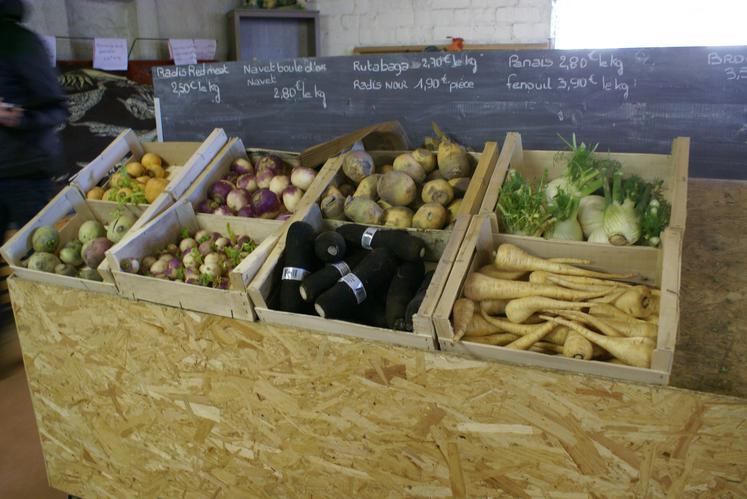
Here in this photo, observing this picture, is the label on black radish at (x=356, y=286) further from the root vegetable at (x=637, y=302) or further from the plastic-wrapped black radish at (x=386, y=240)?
the root vegetable at (x=637, y=302)

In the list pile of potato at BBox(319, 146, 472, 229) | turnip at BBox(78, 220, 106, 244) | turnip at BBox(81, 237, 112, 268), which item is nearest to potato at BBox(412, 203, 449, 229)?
pile of potato at BBox(319, 146, 472, 229)

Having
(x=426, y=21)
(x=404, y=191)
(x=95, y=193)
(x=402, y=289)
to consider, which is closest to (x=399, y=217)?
(x=404, y=191)

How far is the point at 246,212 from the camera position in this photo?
82.7 inches

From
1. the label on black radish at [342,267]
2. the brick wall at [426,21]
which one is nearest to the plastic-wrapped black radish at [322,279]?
the label on black radish at [342,267]

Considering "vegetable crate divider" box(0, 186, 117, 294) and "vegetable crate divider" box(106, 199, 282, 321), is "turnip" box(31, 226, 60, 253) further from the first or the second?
"vegetable crate divider" box(106, 199, 282, 321)

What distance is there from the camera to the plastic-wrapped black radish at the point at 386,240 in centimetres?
167

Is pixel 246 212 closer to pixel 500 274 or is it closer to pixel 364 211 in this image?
pixel 364 211

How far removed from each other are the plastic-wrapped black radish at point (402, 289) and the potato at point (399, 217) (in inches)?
7.5

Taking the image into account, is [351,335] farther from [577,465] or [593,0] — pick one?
[593,0]

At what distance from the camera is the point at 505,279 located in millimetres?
1488

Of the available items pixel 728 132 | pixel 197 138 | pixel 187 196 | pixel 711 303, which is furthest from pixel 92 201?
pixel 728 132

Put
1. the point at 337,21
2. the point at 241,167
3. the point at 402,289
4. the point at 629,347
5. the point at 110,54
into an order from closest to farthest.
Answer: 1. the point at 629,347
2. the point at 402,289
3. the point at 241,167
4. the point at 110,54
5. the point at 337,21

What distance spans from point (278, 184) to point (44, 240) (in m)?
0.92

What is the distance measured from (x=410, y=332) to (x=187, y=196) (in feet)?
3.75
